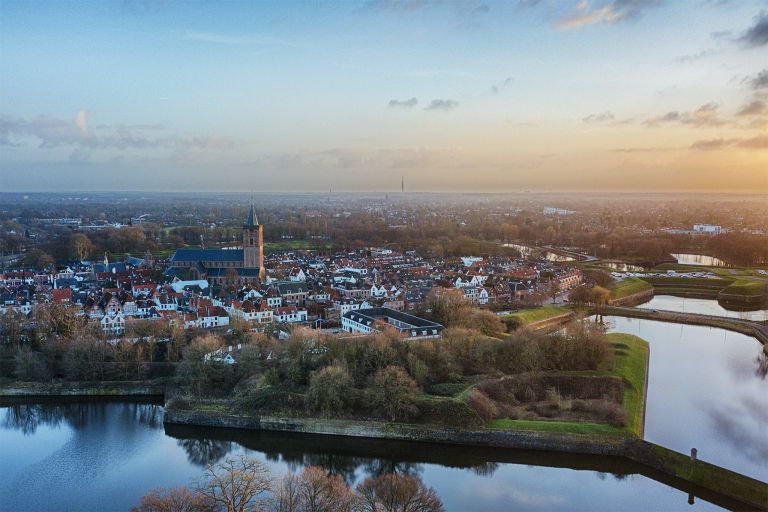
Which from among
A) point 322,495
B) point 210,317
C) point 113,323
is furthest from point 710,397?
point 113,323

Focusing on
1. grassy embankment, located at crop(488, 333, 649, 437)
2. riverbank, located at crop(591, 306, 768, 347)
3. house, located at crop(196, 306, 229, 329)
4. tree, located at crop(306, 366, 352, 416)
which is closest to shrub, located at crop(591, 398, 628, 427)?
grassy embankment, located at crop(488, 333, 649, 437)

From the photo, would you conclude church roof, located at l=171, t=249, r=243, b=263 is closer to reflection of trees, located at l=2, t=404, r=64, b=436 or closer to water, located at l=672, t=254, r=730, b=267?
reflection of trees, located at l=2, t=404, r=64, b=436

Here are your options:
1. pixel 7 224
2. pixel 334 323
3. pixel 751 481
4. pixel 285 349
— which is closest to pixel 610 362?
pixel 751 481

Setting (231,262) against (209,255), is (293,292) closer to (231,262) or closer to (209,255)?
(231,262)

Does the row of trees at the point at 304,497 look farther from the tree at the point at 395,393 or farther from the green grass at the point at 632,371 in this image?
the green grass at the point at 632,371

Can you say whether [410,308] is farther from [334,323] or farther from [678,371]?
[678,371]

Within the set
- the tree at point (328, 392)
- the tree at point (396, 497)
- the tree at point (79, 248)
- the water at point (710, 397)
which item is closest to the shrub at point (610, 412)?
the water at point (710, 397)
